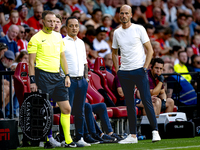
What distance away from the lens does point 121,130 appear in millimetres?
8750

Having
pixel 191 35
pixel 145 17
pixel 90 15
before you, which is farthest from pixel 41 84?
pixel 191 35

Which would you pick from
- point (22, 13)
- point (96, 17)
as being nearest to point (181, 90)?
point (96, 17)

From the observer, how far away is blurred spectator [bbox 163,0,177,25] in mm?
16500

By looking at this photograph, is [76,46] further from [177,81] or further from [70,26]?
[177,81]

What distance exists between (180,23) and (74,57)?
383 inches

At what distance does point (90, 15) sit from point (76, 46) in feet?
22.5

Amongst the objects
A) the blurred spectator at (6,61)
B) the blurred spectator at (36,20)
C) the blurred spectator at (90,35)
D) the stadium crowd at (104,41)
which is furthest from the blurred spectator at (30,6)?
the blurred spectator at (6,61)

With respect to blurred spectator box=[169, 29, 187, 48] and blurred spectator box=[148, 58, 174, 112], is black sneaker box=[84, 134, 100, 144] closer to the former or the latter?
blurred spectator box=[148, 58, 174, 112]

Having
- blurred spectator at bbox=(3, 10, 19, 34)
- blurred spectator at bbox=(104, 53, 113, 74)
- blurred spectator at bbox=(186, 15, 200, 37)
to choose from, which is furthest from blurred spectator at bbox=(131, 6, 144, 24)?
blurred spectator at bbox=(3, 10, 19, 34)

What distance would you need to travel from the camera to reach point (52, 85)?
6.36 m

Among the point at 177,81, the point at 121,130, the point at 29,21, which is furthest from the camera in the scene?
the point at 29,21

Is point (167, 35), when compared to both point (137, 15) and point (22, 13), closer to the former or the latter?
point (137, 15)

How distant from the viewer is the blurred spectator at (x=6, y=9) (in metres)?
10.6

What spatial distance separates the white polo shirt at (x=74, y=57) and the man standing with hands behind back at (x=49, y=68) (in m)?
0.25
